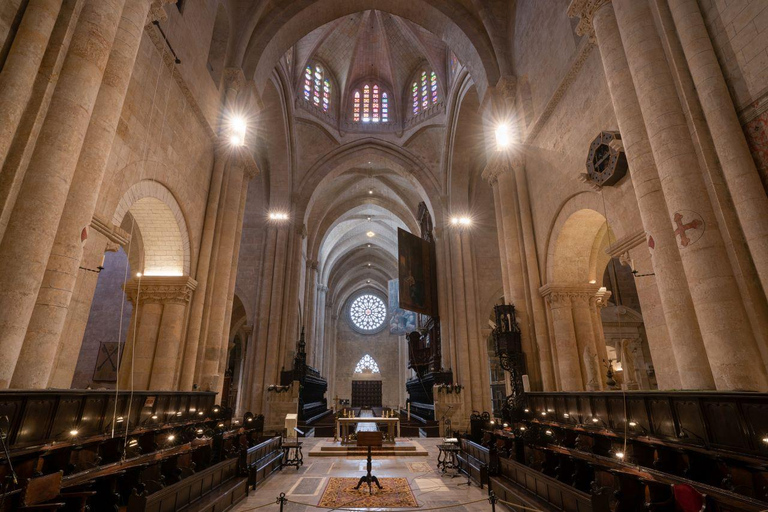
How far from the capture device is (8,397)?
358cm

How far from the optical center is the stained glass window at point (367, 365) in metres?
36.3

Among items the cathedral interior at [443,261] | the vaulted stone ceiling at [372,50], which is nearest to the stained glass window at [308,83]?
the vaulted stone ceiling at [372,50]

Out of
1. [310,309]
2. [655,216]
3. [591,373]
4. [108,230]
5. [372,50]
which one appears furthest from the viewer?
[310,309]

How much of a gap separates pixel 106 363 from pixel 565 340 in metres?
15.0

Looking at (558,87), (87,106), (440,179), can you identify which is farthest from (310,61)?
(87,106)

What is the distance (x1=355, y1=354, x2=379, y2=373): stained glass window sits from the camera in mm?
36284

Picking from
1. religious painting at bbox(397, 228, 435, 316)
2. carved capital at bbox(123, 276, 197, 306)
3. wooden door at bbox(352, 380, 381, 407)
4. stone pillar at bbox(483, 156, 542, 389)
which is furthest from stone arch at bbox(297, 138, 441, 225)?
wooden door at bbox(352, 380, 381, 407)

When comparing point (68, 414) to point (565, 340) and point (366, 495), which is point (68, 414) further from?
point (565, 340)

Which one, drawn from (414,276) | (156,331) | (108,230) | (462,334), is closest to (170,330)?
(156,331)

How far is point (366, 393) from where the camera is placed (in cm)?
3588

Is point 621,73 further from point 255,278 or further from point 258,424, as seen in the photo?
point 255,278

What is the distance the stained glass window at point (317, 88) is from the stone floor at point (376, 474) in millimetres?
16127

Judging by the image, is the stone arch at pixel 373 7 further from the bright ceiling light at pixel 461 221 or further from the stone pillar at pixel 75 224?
the bright ceiling light at pixel 461 221

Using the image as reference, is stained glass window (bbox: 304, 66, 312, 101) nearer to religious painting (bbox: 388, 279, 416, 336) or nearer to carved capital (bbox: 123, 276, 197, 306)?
carved capital (bbox: 123, 276, 197, 306)
